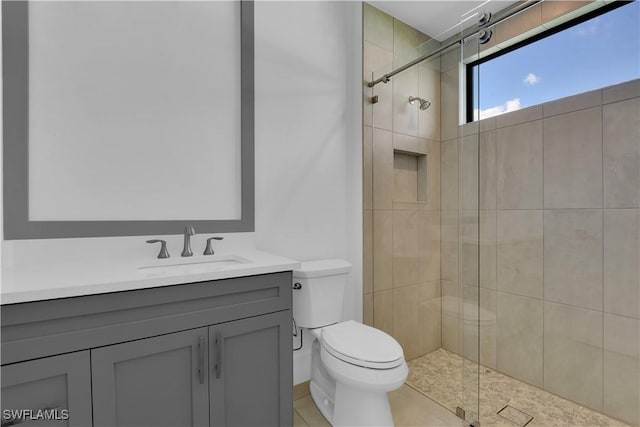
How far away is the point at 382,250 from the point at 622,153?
140 cm

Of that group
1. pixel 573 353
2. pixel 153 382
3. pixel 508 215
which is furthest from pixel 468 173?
pixel 153 382

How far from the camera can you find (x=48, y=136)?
1.28m

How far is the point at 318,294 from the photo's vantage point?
170 centimetres

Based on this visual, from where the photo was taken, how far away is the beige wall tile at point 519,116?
193cm

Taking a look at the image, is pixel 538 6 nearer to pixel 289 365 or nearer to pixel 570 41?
pixel 570 41

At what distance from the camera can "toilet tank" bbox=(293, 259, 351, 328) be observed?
1672mm

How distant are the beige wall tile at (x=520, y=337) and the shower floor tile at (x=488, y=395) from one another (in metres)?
0.07

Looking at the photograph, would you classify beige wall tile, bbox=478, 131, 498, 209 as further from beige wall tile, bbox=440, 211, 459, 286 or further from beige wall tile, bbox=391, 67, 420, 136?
beige wall tile, bbox=391, 67, 420, 136

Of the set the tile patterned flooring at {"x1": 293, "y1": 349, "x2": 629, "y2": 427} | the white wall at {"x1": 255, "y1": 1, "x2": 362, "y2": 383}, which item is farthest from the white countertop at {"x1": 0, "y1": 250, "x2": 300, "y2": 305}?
the tile patterned flooring at {"x1": 293, "y1": 349, "x2": 629, "y2": 427}

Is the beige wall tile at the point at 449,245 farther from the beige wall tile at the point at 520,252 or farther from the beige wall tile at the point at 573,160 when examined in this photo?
the beige wall tile at the point at 573,160

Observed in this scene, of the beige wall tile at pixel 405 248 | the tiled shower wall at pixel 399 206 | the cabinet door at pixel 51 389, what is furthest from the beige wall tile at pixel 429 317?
the cabinet door at pixel 51 389

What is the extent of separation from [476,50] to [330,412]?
2102mm

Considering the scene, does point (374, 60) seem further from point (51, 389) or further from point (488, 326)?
point (51, 389)

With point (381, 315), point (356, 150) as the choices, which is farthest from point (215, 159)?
point (381, 315)
